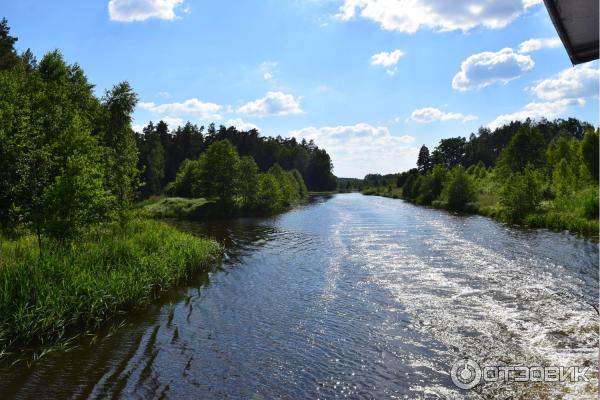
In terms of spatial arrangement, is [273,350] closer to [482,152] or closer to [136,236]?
[136,236]

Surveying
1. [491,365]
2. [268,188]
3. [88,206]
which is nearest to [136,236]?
[88,206]

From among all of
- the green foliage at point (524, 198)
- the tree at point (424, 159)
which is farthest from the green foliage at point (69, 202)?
the tree at point (424, 159)

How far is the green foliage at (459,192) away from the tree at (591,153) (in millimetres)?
14170

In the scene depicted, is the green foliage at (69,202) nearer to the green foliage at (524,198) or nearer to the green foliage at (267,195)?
the green foliage at (524,198)

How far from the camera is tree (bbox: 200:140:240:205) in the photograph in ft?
198

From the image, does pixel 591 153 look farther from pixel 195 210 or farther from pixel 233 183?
pixel 195 210

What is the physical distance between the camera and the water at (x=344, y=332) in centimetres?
1054

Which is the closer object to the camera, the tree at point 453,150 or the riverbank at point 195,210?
the riverbank at point 195,210

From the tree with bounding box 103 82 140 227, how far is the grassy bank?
30.1 feet

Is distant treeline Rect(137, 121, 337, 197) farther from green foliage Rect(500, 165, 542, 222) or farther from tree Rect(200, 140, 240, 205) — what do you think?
green foliage Rect(500, 165, 542, 222)

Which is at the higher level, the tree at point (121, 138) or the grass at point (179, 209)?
the tree at point (121, 138)

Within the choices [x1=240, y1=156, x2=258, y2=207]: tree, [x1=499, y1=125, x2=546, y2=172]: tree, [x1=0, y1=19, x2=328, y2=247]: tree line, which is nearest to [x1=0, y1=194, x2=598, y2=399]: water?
[x1=0, y1=19, x2=328, y2=247]: tree line

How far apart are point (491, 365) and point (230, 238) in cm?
2656

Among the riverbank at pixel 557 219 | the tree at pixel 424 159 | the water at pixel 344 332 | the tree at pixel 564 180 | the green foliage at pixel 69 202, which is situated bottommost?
the water at pixel 344 332
